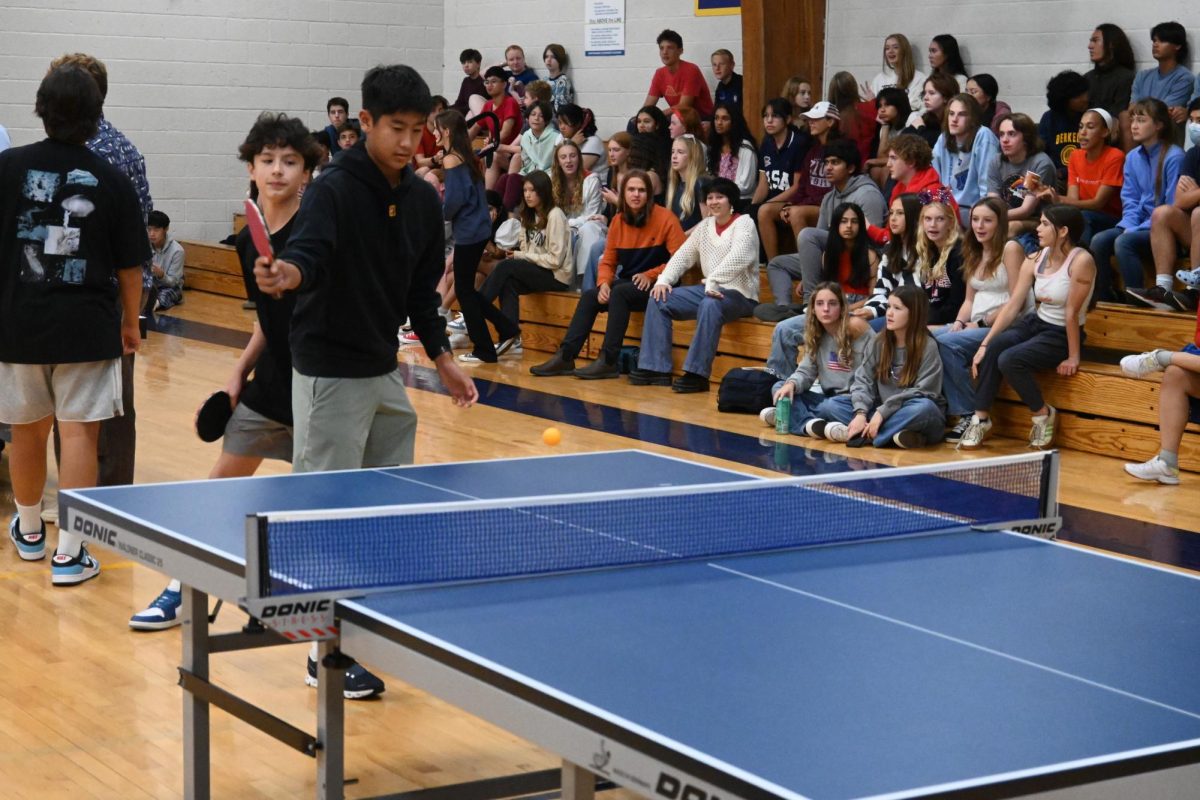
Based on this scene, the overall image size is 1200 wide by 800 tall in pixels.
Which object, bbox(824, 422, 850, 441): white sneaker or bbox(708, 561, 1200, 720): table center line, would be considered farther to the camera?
bbox(824, 422, 850, 441): white sneaker

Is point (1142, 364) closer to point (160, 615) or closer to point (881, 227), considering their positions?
point (881, 227)

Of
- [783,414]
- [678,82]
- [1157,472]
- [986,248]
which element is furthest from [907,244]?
[678,82]

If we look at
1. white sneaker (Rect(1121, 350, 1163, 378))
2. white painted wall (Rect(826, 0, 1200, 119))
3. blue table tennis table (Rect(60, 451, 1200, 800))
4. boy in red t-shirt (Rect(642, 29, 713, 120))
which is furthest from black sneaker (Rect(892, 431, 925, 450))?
boy in red t-shirt (Rect(642, 29, 713, 120))

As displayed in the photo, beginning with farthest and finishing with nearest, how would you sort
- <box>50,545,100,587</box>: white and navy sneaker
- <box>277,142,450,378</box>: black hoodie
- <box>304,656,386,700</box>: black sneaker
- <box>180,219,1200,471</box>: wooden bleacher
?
1. <box>180,219,1200,471</box>: wooden bleacher
2. <box>50,545,100,587</box>: white and navy sneaker
3. <box>304,656,386,700</box>: black sneaker
4. <box>277,142,450,378</box>: black hoodie

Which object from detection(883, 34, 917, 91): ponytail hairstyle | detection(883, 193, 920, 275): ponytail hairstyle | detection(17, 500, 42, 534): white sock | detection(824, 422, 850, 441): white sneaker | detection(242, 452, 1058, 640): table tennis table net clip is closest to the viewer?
detection(242, 452, 1058, 640): table tennis table net clip

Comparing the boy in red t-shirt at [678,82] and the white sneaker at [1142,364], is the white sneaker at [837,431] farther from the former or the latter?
the boy in red t-shirt at [678,82]

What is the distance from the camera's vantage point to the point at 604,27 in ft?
49.6

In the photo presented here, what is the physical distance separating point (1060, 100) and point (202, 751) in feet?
28.5

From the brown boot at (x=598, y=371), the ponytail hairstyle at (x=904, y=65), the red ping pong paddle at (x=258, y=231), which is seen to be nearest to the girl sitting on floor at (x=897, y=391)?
the brown boot at (x=598, y=371)

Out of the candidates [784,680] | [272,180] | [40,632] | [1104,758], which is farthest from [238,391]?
[1104,758]

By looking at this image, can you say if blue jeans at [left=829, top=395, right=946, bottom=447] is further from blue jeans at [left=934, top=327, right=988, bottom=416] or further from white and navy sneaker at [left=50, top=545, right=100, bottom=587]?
white and navy sneaker at [left=50, top=545, right=100, bottom=587]

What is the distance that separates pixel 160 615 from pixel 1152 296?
248 inches

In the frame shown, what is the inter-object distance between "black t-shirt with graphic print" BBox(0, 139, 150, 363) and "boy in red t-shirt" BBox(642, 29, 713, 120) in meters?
8.86

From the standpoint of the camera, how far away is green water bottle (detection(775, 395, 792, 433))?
8734mm
